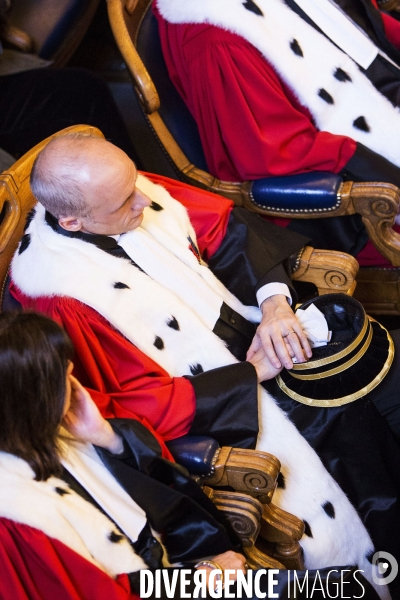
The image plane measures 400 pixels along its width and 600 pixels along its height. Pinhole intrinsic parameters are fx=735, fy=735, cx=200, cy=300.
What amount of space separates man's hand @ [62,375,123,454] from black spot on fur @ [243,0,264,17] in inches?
68.7

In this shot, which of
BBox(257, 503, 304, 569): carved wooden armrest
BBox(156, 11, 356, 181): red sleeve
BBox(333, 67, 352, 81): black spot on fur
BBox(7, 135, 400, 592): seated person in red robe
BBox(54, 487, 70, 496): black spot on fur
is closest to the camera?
BBox(54, 487, 70, 496): black spot on fur

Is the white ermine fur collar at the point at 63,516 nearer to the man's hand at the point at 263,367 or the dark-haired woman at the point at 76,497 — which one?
the dark-haired woman at the point at 76,497

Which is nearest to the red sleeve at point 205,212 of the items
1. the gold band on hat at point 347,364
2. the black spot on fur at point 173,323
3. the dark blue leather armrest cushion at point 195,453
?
the black spot on fur at point 173,323

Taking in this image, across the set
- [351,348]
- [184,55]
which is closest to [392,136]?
[184,55]

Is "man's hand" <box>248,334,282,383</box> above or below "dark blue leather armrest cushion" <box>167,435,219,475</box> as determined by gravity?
above

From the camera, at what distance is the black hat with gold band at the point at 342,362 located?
7.03ft

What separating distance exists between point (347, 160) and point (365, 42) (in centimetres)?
65

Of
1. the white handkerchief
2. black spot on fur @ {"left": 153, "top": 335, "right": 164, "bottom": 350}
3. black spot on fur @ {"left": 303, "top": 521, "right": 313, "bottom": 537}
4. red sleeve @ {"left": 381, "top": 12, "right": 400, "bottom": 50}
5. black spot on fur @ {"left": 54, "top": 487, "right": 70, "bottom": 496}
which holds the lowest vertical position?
black spot on fur @ {"left": 303, "top": 521, "right": 313, "bottom": 537}

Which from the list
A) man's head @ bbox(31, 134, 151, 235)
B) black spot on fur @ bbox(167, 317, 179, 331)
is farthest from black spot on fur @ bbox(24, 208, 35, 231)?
black spot on fur @ bbox(167, 317, 179, 331)

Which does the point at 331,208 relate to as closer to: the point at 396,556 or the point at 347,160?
the point at 347,160

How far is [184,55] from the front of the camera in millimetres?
2838

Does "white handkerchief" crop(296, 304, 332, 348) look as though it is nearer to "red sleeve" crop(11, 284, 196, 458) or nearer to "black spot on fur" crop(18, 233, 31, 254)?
"red sleeve" crop(11, 284, 196, 458)

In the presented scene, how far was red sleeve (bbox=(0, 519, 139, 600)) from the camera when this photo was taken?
5.31 ft

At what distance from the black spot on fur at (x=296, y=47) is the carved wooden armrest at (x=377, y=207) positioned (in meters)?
0.62
